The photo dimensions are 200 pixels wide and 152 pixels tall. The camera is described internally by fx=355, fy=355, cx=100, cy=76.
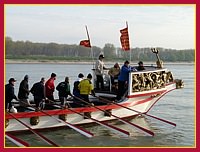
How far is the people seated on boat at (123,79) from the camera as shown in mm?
13383

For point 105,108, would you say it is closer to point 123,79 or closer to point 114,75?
point 123,79

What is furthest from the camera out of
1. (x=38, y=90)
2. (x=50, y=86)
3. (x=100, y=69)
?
(x=100, y=69)

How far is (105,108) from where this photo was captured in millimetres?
13008

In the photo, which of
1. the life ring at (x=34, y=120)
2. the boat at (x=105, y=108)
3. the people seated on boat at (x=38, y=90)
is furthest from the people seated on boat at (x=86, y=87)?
the life ring at (x=34, y=120)

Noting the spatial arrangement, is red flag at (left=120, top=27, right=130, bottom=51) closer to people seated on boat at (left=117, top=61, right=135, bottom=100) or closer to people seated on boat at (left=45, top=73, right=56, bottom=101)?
people seated on boat at (left=117, top=61, right=135, bottom=100)

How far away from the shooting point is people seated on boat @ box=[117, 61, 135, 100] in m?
13.4

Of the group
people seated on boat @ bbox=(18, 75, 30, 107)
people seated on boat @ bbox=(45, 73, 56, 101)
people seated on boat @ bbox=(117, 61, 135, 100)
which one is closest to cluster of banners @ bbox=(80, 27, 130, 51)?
people seated on boat @ bbox=(117, 61, 135, 100)

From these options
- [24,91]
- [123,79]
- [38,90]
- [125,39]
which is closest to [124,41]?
[125,39]

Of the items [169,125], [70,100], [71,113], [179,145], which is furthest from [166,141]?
[70,100]

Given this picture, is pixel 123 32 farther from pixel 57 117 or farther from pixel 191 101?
pixel 191 101

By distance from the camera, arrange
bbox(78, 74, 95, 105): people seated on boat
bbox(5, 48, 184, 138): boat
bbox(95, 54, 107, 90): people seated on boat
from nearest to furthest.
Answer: bbox(5, 48, 184, 138): boat, bbox(78, 74, 95, 105): people seated on boat, bbox(95, 54, 107, 90): people seated on boat

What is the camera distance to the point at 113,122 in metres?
13.8

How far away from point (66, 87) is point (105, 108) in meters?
1.65

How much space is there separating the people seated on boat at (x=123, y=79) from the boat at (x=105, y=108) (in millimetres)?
214
